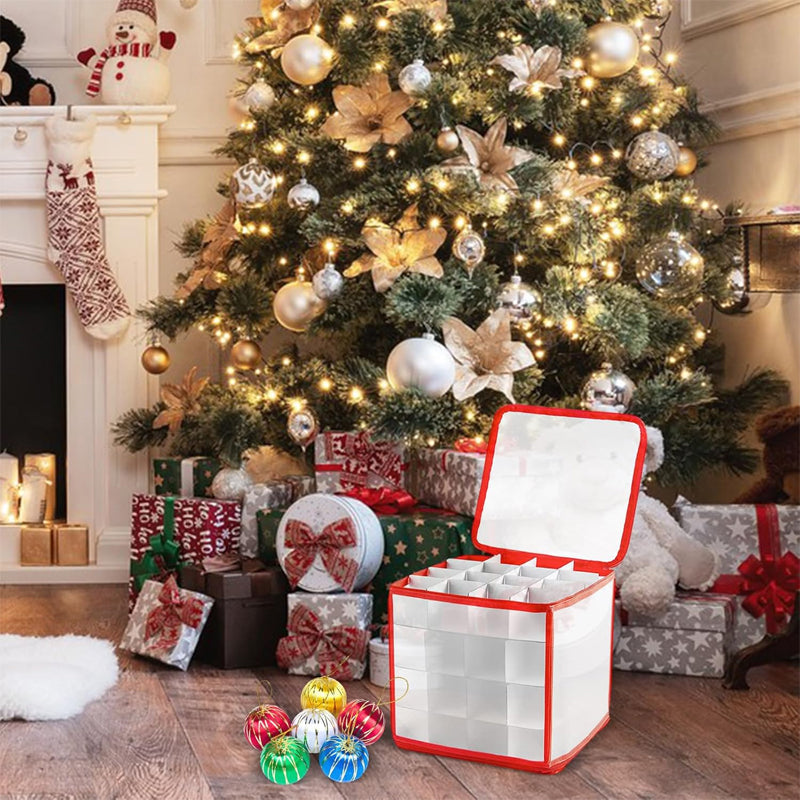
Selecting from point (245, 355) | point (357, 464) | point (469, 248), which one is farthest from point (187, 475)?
point (469, 248)

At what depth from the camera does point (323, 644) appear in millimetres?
2748

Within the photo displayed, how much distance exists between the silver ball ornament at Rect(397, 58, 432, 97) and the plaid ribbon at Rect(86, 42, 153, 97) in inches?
51.9

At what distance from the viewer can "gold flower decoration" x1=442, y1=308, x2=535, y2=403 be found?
2.96 meters

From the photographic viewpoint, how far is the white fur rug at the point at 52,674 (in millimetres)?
2432

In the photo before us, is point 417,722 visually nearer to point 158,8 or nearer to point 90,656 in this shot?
point 90,656

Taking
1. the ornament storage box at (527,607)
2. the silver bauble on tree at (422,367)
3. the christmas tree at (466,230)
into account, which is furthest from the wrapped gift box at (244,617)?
the ornament storage box at (527,607)

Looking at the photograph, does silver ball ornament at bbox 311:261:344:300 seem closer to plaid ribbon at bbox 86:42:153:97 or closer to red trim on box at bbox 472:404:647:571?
red trim on box at bbox 472:404:647:571

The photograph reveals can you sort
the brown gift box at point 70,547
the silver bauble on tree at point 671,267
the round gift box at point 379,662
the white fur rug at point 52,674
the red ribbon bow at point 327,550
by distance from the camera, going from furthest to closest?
the brown gift box at point 70,547, the silver bauble on tree at point 671,267, the red ribbon bow at point 327,550, the round gift box at point 379,662, the white fur rug at point 52,674

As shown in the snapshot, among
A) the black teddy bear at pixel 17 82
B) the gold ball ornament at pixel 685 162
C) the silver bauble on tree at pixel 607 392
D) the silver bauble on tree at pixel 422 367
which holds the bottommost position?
the silver bauble on tree at pixel 607 392

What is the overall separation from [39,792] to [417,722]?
0.67 meters

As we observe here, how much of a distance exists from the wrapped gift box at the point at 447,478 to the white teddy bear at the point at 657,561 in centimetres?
39

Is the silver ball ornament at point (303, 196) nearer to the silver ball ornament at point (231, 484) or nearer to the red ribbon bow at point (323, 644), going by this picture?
the silver ball ornament at point (231, 484)

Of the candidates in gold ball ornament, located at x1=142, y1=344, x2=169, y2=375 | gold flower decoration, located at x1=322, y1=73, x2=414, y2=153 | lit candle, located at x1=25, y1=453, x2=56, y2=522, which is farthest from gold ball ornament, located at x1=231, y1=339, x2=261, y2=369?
lit candle, located at x1=25, y1=453, x2=56, y2=522

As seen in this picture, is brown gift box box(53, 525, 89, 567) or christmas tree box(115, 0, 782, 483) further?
brown gift box box(53, 525, 89, 567)
